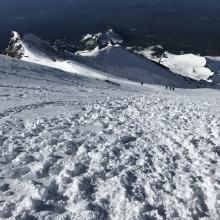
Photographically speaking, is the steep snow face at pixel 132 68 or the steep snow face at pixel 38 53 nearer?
the steep snow face at pixel 38 53

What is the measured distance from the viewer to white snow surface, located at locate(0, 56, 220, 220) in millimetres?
11641

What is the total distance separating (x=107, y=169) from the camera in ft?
46.3

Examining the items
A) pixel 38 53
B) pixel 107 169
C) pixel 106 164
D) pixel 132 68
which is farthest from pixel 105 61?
pixel 107 169

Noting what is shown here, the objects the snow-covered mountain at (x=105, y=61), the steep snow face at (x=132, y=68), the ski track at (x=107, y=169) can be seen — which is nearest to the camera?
the ski track at (x=107, y=169)

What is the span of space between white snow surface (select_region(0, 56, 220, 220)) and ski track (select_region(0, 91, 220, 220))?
3 centimetres

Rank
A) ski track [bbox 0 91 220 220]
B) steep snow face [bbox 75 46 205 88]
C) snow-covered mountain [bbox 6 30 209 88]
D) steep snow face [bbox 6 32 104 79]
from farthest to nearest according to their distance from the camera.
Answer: steep snow face [bbox 75 46 205 88], snow-covered mountain [bbox 6 30 209 88], steep snow face [bbox 6 32 104 79], ski track [bbox 0 91 220 220]

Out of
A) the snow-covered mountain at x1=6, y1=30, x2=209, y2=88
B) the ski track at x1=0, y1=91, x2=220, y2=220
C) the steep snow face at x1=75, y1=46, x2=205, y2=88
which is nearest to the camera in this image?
the ski track at x1=0, y1=91, x2=220, y2=220

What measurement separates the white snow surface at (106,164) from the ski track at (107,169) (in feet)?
0.09

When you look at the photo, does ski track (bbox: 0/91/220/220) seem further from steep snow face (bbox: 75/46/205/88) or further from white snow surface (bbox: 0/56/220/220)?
steep snow face (bbox: 75/46/205/88)

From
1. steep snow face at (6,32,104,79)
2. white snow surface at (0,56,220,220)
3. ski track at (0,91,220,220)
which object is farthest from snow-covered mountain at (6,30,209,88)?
ski track at (0,91,220,220)

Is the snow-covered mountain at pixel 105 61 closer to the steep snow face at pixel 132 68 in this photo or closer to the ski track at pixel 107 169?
the steep snow face at pixel 132 68

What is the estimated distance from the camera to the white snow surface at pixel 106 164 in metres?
11.6

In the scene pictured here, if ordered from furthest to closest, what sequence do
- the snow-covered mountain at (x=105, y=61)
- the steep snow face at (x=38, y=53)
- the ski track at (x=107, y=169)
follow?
the snow-covered mountain at (x=105, y=61)
the steep snow face at (x=38, y=53)
the ski track at (x=107, y=169)

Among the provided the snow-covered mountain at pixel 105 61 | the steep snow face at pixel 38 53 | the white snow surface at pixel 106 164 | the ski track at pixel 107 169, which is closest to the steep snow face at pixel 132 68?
A: the snow-covered mountain at pixel 105 61
